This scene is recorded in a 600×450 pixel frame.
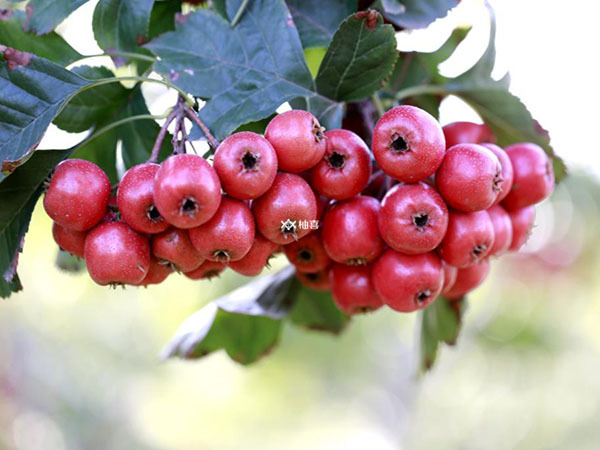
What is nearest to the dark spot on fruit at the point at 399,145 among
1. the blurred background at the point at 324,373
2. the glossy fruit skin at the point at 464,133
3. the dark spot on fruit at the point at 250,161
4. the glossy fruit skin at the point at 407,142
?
the glossy fruit skin at the point at 407,142

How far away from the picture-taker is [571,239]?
7.20m

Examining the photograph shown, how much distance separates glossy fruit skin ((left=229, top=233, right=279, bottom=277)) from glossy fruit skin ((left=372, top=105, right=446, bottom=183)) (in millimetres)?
317

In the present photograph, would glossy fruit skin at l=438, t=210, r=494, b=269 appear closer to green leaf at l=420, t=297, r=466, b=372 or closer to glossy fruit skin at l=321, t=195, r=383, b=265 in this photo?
glossy fruit skin at l=321, t=195, r=383, b=265

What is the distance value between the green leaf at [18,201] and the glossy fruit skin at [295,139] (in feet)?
1.70

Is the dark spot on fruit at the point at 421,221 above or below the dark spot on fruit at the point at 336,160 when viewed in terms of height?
below

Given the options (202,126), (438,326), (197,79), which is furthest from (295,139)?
(438,326)

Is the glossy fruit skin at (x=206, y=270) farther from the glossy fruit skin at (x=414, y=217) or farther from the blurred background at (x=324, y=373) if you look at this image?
the blurred background at (x=324, y=373)

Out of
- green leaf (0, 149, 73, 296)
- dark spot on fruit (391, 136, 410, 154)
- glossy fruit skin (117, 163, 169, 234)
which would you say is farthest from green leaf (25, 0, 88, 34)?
dark spot on fruit (391, 136, 410, 154)

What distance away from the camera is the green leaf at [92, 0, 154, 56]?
1.47 m

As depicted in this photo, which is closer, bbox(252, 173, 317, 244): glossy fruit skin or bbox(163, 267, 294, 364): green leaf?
bbox(252, 173, 317, 244): glossy fruit skin

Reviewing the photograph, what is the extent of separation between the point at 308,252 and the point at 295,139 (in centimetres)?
40

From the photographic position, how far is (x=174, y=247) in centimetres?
125

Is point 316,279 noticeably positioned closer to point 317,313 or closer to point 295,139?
point 317,313

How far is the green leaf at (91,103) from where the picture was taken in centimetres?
149
